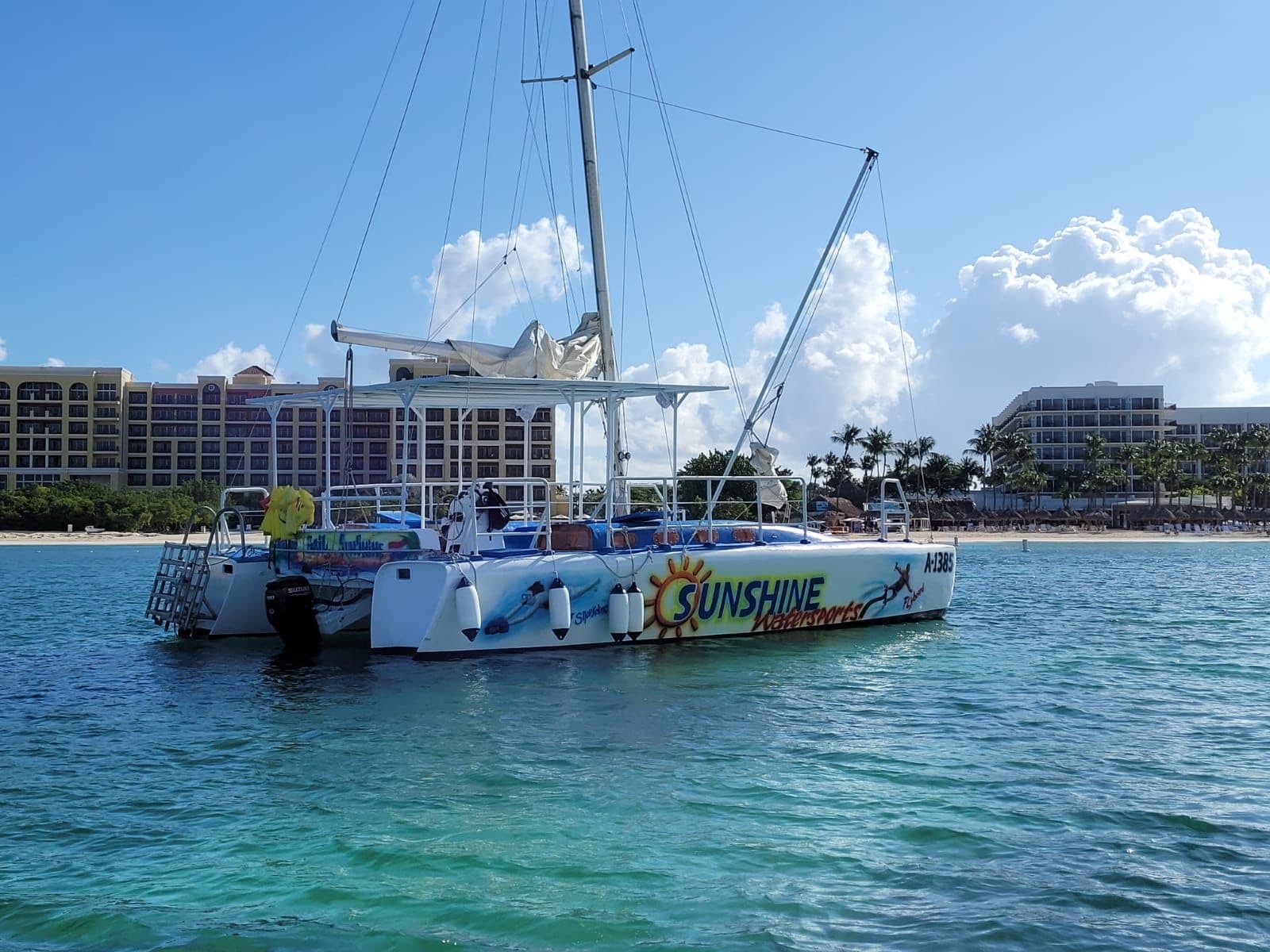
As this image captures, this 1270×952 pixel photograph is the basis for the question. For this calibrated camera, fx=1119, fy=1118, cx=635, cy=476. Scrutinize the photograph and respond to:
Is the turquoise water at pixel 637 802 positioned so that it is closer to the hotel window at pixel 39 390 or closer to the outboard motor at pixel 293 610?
the outboard motor at pixel 293 610

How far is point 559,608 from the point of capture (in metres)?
15.6

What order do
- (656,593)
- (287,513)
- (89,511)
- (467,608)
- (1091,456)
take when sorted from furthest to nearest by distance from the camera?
(1091,456) → (89,511) → (287,513) → (656,593) → (467,608)

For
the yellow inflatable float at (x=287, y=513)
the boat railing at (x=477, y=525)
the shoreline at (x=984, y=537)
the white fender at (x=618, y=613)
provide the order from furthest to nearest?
1. the shoreline at (x=984, y=537)
2. the yellow inflatable float at (x=287, y=513)
3. the white fender at (x=618, y=613)
4. the boat railing at (x=477, y=525)

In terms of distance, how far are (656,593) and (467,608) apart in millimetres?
3109

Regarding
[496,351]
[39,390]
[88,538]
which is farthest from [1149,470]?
[39,390]

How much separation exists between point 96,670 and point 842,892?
13054mm

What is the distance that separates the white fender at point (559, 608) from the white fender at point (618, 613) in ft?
2.33

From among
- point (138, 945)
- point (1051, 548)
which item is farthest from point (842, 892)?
point (1051, 548)

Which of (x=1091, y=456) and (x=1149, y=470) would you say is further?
(x=1091, y=456)

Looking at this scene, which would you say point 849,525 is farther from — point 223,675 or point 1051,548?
point 1051,548

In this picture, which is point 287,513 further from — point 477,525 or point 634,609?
point 634,609

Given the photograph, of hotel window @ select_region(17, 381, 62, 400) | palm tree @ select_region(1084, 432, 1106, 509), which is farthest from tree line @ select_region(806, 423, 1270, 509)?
hotel window @ select_region(17, 381, 62, 400)

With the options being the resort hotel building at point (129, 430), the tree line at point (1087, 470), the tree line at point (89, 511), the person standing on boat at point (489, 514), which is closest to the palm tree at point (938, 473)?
the tree line at point (1087, 470)

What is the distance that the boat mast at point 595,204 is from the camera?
20.0 metres
